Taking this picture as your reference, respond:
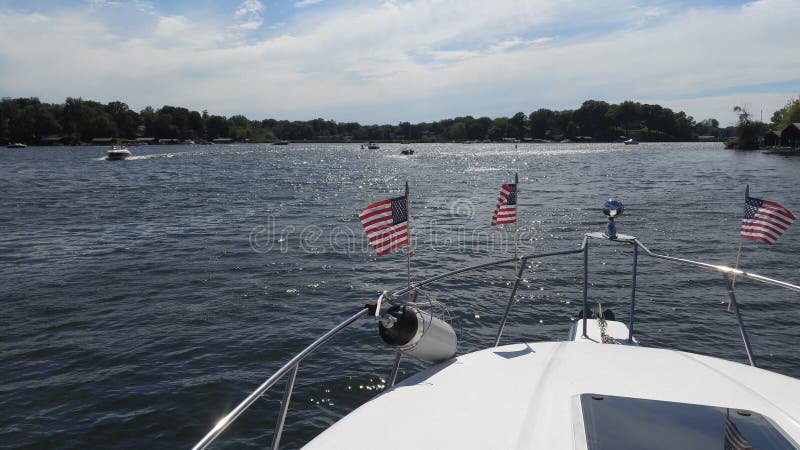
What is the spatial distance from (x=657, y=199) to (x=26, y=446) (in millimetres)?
37815

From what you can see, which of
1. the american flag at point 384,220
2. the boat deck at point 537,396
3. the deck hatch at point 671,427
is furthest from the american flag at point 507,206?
the deck hatch at point 671,427

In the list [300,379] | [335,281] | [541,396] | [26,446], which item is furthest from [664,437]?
[335,281]

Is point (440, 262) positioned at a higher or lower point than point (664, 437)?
lower

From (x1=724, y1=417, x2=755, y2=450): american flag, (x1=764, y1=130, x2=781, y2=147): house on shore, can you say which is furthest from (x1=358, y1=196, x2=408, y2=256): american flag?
(x1=764, y1=130, x2=781, y2=147): house on shore

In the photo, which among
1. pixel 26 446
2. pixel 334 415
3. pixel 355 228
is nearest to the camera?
pixel 26 446

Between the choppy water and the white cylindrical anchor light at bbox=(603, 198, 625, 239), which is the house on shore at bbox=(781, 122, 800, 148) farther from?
the white cylindrical anchor light at bbox=(603, 198, 625, 239)

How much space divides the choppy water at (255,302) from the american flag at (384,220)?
4.11 metres

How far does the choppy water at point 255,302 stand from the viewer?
9.51 m

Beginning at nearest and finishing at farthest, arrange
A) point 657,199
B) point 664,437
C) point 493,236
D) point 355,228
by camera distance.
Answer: point 664,437 → point 493,236 → point 355,228 → point 657,199

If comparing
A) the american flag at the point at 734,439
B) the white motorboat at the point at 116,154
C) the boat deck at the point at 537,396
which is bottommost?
the boat deck at the point at 537,396

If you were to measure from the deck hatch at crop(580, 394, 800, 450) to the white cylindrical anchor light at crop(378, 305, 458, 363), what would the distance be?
5.35 ft

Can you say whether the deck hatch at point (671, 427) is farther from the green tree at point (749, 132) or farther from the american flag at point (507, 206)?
the green tree at point (749, 132)

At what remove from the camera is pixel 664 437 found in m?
3.52

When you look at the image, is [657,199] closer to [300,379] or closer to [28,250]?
[300,379]
